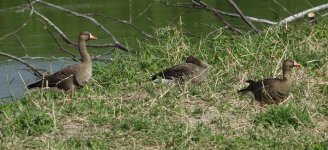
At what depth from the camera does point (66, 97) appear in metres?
8.52

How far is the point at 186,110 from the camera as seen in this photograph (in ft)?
25.3

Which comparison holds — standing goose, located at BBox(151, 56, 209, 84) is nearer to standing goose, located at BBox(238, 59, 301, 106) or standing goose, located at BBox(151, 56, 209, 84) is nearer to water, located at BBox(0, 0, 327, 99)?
standing goose, located at BBox(238, 59, 301, 106)

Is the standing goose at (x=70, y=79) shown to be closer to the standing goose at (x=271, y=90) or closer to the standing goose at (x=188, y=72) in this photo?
the standing goose at (x=188, y=72)

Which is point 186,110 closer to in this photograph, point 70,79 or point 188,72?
point 188,72

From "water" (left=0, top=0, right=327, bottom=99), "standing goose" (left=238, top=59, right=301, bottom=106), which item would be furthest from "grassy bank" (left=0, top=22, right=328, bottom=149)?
"water" (left=0, top=0, right=327, bottom=99)

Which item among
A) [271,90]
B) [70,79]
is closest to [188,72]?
[70,79]

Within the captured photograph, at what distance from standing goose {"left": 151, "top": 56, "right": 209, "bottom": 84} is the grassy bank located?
16cm

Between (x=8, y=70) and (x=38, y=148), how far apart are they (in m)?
10.1

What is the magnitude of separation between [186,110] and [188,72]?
185cm

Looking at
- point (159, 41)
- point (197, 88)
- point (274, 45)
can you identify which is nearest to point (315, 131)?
point (197, 88)

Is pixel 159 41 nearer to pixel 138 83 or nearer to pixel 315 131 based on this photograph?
pixel 138 83

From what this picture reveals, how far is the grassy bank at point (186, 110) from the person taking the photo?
265 inches

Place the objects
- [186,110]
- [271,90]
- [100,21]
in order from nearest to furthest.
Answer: [186,110] → [271,90] → [100,21]

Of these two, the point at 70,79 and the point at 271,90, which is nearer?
the point at 271,90
